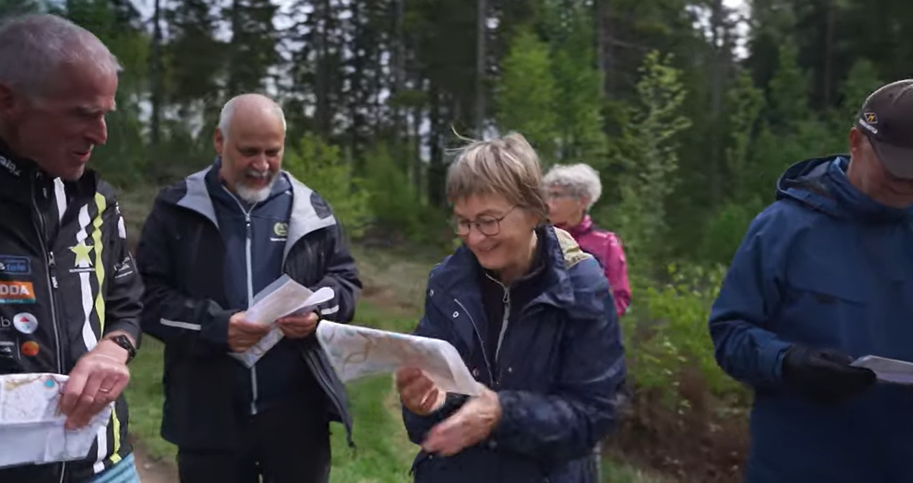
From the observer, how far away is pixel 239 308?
320 centimetres

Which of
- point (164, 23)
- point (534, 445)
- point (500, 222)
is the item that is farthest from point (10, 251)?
point (164, 23)

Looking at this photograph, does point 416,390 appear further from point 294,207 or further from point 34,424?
point 294,207

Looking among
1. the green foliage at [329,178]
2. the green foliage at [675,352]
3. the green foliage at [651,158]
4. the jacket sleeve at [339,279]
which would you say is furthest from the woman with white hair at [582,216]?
the green foliage at [329,178]

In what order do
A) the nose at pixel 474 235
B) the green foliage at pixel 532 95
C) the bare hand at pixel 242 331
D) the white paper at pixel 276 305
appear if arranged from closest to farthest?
1. the nose at pixel 474 235
2. the white paper at pixel 276 305
3. the bare hand at pixel 242 331
4. the green foliage at pixel 532 95

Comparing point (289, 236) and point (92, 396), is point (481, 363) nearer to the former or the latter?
point (92, 396)

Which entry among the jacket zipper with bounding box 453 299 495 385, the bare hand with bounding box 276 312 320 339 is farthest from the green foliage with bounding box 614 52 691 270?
the jacket zipper with bounding box 453 299 495 385

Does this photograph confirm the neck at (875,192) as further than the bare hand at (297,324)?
No

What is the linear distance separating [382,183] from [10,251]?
908 inches

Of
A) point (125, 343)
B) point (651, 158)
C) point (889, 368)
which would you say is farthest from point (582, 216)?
point (651, 158)

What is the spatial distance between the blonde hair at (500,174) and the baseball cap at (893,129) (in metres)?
0.93

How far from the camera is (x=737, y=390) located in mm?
6836

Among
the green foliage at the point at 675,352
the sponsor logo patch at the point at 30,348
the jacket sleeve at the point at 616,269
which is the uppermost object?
the sponsor logo patch at the point at 30,348

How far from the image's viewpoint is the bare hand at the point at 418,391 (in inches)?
85.6

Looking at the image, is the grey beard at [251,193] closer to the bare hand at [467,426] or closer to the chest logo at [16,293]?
the chest logo at [16,293]
